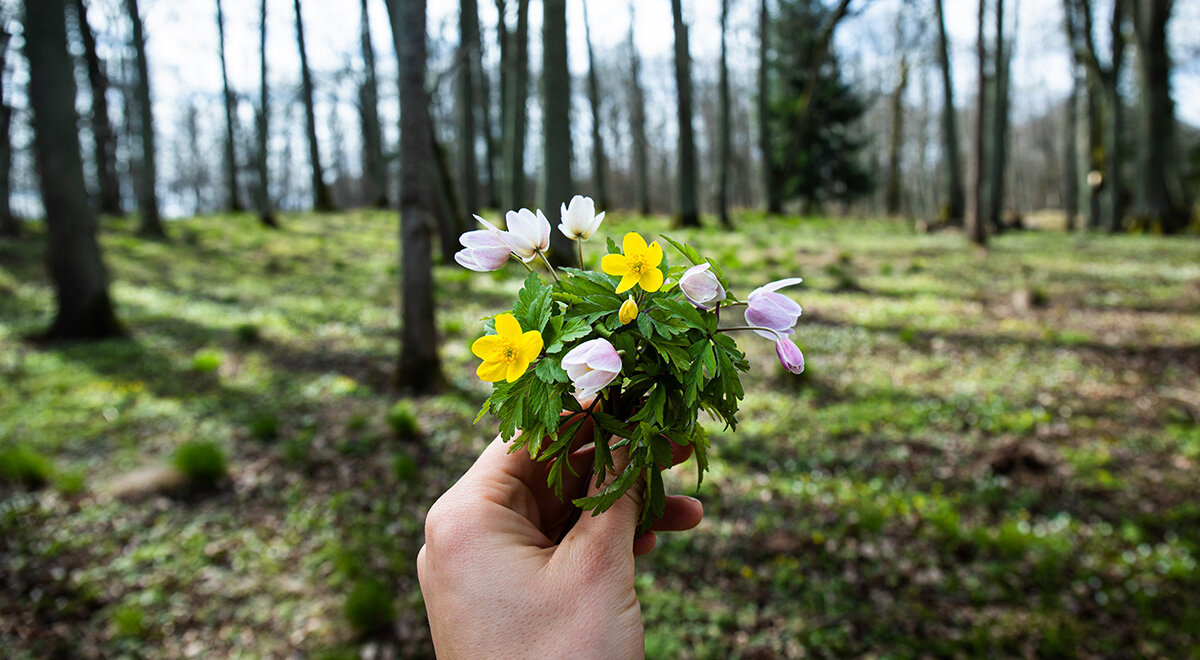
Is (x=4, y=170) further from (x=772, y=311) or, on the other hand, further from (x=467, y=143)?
(x=772, y=311)

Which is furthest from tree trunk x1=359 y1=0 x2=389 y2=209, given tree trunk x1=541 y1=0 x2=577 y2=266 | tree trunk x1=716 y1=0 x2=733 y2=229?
tree trunk x1=541 y1=0 x2=577 y2=266

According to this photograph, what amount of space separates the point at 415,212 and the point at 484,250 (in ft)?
14.1

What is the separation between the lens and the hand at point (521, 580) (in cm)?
97

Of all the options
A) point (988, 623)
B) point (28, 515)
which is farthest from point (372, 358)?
point (988, 623)

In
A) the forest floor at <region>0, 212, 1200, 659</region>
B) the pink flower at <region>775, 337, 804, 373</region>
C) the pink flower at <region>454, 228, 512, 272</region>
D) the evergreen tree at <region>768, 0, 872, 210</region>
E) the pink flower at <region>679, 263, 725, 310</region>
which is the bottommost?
the forest floor at <region>0, 212, 1200, 659</region>

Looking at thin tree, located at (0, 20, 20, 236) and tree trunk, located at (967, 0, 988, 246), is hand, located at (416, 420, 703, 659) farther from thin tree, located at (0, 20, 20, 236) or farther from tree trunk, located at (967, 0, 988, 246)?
thin tree, located at (0, 20, 20, 236)

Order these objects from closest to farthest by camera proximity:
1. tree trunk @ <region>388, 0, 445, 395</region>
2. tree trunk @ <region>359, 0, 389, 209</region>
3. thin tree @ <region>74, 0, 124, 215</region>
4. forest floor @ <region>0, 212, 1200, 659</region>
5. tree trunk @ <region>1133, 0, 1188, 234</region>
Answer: forest floor @ <region>0, 212, 1200, 659</region>, tree trunk @ <region>388, 0, 445, 395</region>, tree trunk @ <region>1133, 0, 1188, 234</region>, thin tree @ <region>74, 0, 124, 215</region>, tree trunk @ <region>359, 0, 389, 209</region>

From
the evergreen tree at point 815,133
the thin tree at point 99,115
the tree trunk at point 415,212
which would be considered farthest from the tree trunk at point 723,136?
the thin tree at point 99,115

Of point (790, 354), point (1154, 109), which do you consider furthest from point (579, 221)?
point (1154, 109)

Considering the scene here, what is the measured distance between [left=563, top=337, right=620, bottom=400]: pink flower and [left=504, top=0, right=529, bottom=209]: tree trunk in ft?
33.1

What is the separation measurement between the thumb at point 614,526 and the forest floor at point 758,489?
2424 millimetres

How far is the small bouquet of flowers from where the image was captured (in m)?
0.97

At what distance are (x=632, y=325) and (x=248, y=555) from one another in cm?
375

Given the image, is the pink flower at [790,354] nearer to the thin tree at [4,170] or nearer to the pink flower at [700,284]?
Result: the pink flower at [700,284]
